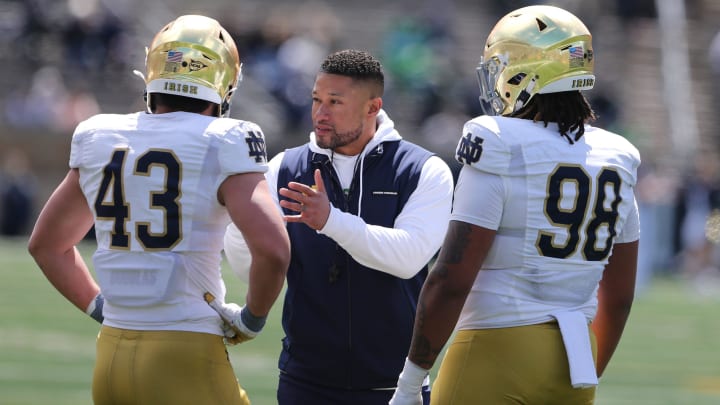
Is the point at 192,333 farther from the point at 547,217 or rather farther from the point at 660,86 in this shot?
the point at 660,86

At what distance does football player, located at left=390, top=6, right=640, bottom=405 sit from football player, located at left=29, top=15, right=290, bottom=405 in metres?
0.54

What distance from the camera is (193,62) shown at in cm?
395

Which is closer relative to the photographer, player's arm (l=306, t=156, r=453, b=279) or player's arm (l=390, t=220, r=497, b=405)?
player's arm (l=390, t=220, r=497, b=405)

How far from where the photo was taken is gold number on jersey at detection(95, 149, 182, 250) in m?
3.78

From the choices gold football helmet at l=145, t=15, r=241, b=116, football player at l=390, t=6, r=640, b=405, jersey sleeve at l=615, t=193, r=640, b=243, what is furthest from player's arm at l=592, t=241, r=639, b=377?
gold football helmet at l=145, t=15, r=241, b=116

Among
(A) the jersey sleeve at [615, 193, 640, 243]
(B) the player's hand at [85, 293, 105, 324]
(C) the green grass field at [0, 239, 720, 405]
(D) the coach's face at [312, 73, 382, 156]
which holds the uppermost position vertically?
(D) the coach's face at [312, 73, 382, 156]

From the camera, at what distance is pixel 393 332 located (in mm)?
4410

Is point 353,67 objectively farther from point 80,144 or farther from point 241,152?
point 80,144

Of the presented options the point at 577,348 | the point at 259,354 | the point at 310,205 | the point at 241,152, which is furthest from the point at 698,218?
the point at 241,152

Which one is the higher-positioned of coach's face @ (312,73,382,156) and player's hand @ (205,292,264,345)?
coach's face @ (312,73,382,156)

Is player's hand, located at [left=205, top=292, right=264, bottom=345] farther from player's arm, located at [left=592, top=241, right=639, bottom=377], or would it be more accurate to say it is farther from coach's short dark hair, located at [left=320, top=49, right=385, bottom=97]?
player's arm, located at [left=592, top=241, right=639, bottom=377]

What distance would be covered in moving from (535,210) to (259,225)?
0.81 m

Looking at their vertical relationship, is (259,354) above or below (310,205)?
below

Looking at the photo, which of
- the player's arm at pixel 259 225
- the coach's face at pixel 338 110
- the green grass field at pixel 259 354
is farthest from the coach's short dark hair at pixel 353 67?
the green grass field at pixel 259 354
